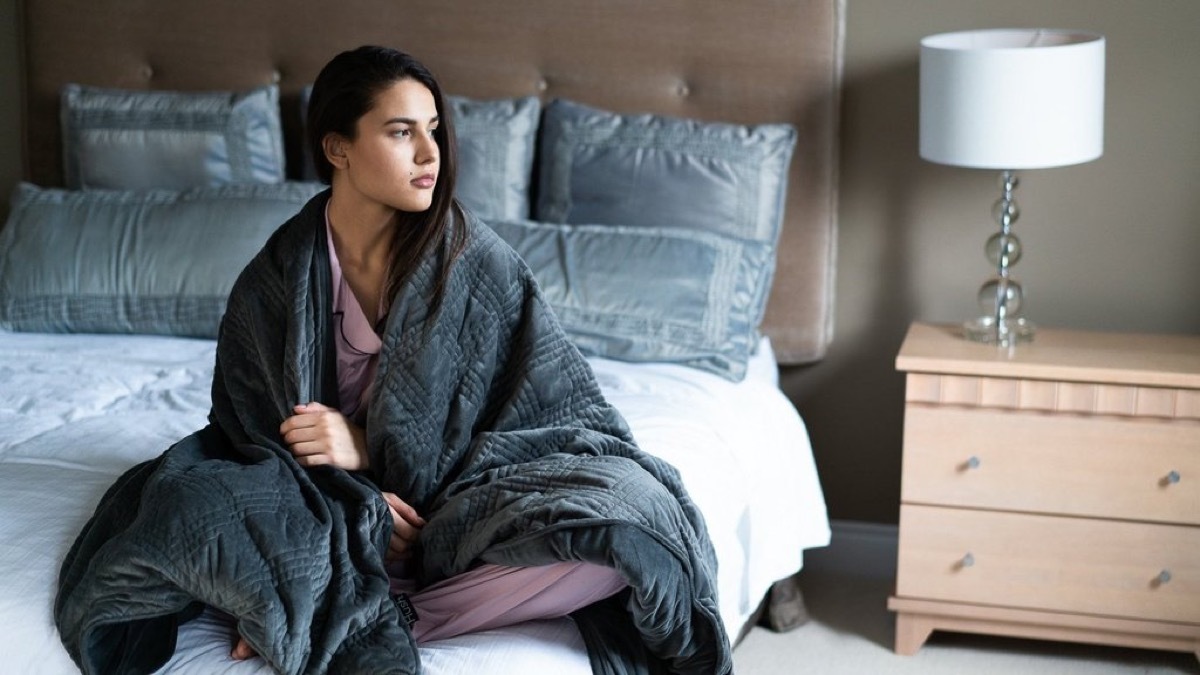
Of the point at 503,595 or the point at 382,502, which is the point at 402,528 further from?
the point at 503,595

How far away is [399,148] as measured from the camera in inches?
78.7

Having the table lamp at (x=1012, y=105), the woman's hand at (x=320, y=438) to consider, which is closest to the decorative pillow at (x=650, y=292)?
the table lamp at (x=1012, y=105)

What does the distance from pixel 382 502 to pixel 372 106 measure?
545 mm

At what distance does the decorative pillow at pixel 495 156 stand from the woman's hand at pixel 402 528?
1.26 metres

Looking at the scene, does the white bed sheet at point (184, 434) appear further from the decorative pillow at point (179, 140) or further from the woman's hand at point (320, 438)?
the decorative pillow at point (179, 140)

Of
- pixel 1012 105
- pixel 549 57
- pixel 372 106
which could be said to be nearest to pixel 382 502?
pixel 372 106

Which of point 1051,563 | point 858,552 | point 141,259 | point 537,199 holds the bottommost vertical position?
point 858,552

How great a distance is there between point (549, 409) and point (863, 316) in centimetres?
131

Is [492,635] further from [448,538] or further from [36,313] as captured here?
[36,313]

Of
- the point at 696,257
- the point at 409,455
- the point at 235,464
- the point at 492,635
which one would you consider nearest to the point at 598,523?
the point at 492,635

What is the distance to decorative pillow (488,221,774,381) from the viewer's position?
9.18 ft

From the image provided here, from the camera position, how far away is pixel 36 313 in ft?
10.1

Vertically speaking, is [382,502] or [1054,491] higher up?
[382,502]

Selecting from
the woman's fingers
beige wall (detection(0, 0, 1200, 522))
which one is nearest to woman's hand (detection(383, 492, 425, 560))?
the woman's fingers
